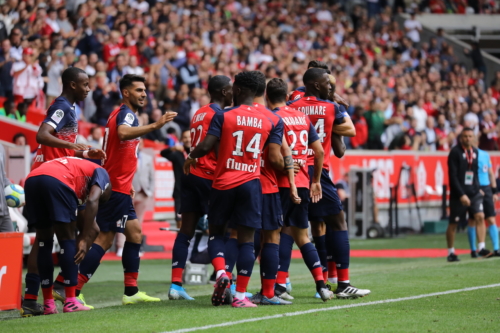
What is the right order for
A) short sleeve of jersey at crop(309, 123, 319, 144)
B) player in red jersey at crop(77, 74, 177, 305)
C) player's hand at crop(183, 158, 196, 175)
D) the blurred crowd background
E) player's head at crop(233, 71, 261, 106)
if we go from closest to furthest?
player's head at crop(233, 71, 261, 106), player's hand at crop(183, 158, 196, 175), player in red jersey at crop(77, 74, 177, 305), short sleeve of jersey at crop(309, 123, 319, 144), the blurred crowd background

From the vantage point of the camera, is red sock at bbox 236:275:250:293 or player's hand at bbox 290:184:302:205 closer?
red sock at bbox 236:275:250:293

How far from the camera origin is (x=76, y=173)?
26.2ft

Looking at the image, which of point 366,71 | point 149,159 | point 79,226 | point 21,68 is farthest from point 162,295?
point 366,71

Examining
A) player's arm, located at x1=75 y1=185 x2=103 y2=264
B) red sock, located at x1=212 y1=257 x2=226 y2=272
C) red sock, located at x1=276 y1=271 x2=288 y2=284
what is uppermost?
player's arm, located at x1=75 y1=185 x2=103 y2=264

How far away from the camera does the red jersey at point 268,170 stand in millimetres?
8398

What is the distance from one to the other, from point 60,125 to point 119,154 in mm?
716

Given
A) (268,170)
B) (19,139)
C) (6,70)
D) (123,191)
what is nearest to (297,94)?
(268,170)

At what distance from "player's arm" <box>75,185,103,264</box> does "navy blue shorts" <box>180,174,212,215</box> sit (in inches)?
66.6

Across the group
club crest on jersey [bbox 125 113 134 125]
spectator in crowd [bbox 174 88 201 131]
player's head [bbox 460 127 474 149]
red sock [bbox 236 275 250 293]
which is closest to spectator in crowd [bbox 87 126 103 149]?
spectator in crowd [bbox 174 88 201 131]

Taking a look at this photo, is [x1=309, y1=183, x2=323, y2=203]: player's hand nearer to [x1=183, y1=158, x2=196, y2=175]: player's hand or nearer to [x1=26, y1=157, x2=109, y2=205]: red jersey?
[x1=183, y1=158, x2=196, y2=175]: player's hand

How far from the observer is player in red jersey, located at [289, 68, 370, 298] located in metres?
9.10

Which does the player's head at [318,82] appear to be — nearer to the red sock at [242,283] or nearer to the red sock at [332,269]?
the red sock at [332,269]

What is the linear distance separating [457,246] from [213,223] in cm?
1091

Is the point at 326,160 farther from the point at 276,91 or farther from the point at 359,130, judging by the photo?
the point at 359,130
